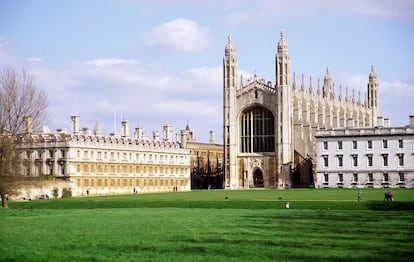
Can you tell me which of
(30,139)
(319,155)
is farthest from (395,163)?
(30,139)

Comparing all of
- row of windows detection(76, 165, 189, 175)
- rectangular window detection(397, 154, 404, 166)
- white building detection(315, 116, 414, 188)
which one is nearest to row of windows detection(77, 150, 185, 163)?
row of windows detection(76, 165, 189, 175)

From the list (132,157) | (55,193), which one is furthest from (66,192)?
(132,157)

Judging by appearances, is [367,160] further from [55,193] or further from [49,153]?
[55,193]

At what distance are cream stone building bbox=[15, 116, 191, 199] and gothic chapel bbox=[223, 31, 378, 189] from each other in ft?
26.8

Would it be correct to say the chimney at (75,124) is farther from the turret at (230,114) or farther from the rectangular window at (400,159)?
the rectangular window at (400,159)

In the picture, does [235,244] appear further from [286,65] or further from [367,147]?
[286,65]

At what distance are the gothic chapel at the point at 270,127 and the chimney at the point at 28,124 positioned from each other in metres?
50.6

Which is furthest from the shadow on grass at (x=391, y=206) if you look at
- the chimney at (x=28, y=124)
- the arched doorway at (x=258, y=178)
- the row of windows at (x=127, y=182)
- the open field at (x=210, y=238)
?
the arched doorway at (x=258, y=178)

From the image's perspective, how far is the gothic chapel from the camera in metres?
103

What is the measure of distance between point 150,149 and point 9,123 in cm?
4442

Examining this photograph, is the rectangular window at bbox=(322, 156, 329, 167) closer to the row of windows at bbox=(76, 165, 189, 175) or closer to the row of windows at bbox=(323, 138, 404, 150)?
the row of windows at bbox=(323, 138, 404, 150)

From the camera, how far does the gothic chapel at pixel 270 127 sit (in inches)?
4058

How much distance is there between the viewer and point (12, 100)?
55.8 meters

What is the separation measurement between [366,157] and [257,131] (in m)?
20.8
